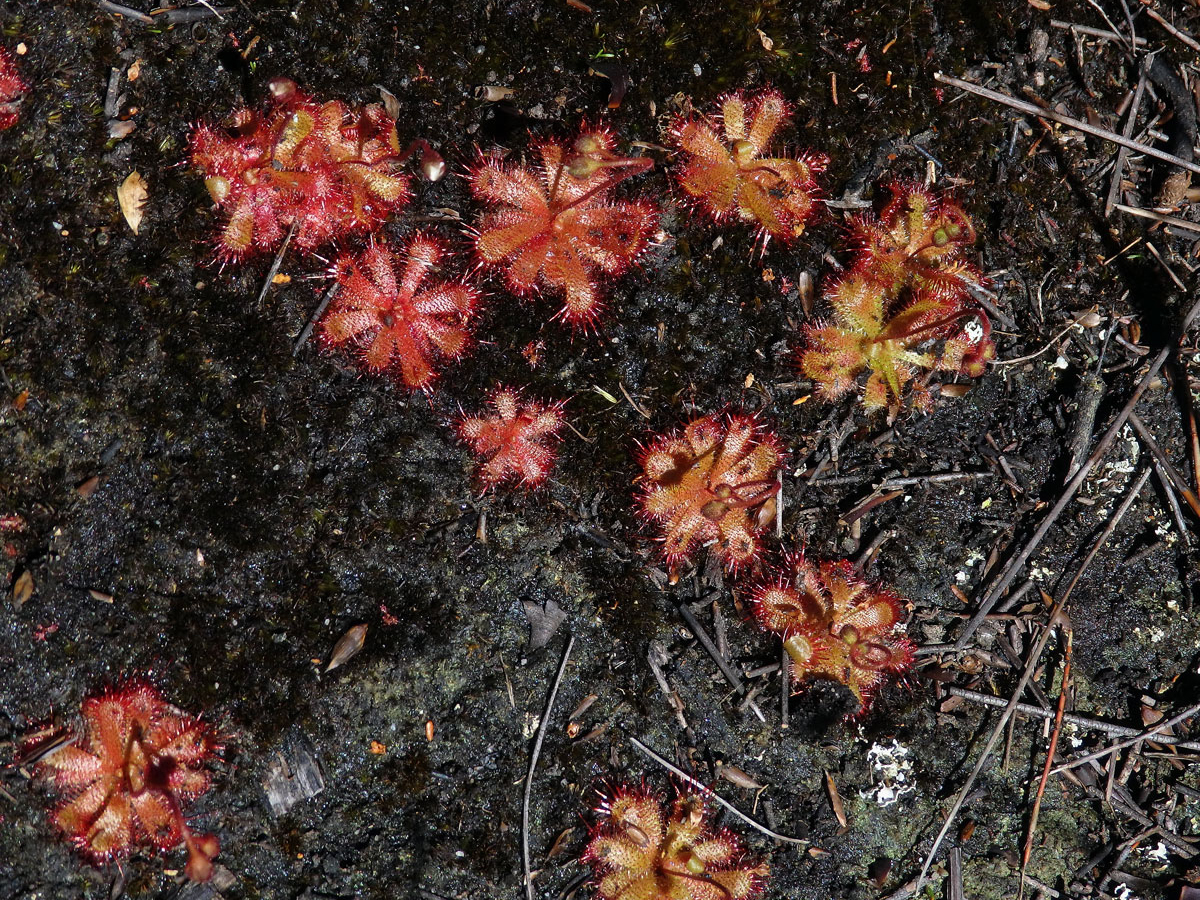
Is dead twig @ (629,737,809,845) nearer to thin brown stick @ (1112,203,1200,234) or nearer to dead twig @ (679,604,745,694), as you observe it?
dead twig @ (679,604,745,694)

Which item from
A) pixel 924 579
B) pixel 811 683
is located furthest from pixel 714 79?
pixel 811 683

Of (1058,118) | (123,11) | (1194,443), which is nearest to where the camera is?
(123,11)

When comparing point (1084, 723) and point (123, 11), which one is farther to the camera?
point (1084, 723)

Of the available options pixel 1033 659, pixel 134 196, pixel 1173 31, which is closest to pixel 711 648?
pixel 1033 659

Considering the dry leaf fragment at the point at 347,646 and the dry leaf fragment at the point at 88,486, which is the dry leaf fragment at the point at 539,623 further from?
the dry leaf fragment at the point at 88,486

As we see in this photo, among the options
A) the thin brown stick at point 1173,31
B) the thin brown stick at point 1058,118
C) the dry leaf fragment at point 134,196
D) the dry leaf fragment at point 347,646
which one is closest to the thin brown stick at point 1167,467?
the thin brown stick at point 1058,118

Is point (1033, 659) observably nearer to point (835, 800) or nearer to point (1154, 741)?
point (1154, 741)
